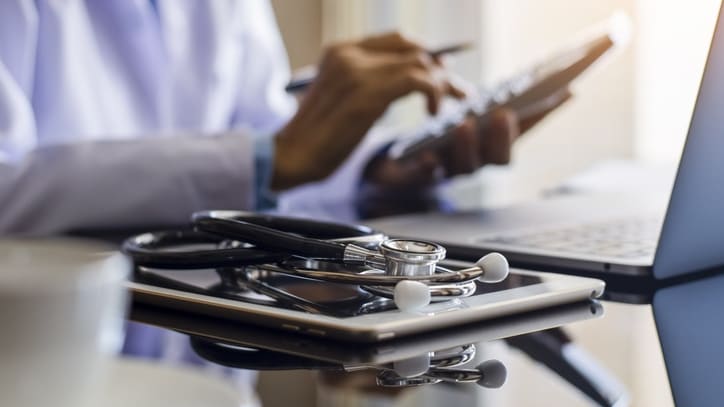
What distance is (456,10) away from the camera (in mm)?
1811

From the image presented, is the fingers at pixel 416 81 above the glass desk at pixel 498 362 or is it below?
above

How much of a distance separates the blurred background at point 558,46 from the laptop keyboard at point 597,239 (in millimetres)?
718

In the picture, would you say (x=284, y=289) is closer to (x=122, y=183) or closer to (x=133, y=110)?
(x=122, y=183)

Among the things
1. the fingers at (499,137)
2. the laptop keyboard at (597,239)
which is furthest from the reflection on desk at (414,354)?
the fingers at (499,137)

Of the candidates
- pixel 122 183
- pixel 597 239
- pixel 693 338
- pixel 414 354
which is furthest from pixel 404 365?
pixel 122 183

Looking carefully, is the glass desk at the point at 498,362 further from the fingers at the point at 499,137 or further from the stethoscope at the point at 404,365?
the fingers at the point at 499,137

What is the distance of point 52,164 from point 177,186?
3.8 inches

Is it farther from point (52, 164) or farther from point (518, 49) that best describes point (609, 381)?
point (518, 49)

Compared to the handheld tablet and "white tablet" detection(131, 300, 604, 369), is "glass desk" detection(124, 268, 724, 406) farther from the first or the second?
the handheld tablet

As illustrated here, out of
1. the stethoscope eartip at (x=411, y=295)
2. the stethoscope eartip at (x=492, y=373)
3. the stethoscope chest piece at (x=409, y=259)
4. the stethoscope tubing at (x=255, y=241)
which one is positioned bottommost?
the stethoscope eartip at (x=492, y=373)

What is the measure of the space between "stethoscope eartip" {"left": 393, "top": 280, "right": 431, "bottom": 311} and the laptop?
0.50 ft

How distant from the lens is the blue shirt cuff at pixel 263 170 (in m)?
0.80

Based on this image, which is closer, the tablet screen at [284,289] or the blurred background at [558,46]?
the tablet screen at [284,289]

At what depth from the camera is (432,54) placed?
35.4 inches
